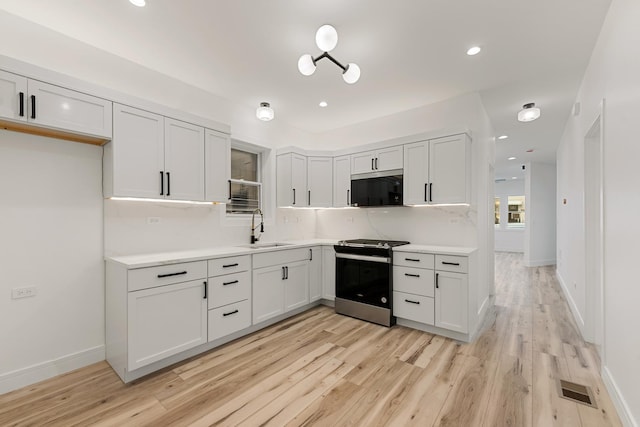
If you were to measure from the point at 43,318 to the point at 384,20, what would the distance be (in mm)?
3707

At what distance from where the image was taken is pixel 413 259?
3.30 meters

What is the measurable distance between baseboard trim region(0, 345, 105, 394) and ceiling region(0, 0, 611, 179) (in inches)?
110

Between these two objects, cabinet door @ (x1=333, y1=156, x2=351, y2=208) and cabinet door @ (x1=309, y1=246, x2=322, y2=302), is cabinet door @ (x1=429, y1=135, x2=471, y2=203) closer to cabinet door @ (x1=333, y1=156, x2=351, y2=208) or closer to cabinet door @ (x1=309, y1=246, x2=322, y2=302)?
cabinet door @ (x1=333, y1=156, x2=351, y2=208)

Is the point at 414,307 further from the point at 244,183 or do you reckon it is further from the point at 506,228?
the point at 506,228

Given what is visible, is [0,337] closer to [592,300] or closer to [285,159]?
[285,159]

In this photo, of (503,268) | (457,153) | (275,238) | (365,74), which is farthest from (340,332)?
(503,268)

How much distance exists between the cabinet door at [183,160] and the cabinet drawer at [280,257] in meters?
0.94

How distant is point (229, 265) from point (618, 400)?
3.21 m

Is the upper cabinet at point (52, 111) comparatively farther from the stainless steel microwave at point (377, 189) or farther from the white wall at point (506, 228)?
the white wall at point (506, 228)

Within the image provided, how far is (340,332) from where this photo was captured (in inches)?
129

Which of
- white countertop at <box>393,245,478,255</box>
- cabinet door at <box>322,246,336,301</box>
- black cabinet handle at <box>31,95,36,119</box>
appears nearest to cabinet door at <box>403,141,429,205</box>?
white countertop at <box>393,245,478,255</box>

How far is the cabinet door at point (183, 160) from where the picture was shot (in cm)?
281

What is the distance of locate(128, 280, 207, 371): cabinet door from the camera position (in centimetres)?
230

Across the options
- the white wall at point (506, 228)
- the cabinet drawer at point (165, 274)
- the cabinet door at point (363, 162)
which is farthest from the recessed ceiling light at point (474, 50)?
the white wall at point (506, 228)
